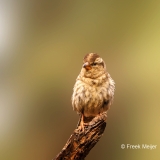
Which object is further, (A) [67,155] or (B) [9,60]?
→ (B) [9,60]

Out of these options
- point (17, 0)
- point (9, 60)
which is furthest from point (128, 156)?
point (17, 0)

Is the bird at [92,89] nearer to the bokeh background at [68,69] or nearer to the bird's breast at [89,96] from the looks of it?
the bird's breast at [89,96]

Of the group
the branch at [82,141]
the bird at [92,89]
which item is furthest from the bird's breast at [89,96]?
the branch at [82,141]

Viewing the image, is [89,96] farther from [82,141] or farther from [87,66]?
[82,141]

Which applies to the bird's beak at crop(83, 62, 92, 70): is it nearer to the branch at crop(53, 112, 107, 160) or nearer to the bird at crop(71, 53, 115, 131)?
the bird at crop(71, 53, 115, 131)

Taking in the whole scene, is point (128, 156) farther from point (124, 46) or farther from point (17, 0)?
point (17, 0)
